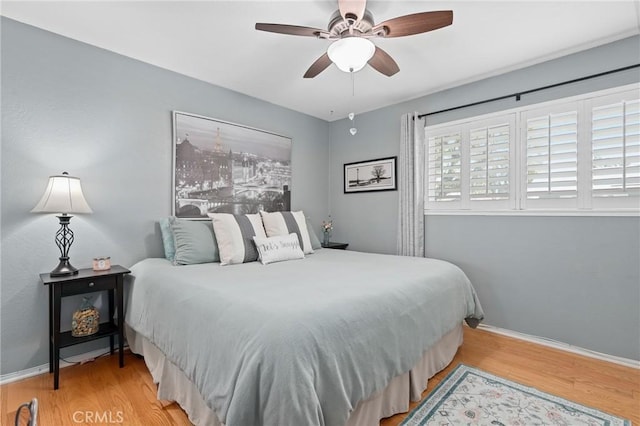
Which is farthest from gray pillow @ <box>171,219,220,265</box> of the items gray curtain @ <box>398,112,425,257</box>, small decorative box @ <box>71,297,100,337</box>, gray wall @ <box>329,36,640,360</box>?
gray wall @ <box>329,36,640,360</box>

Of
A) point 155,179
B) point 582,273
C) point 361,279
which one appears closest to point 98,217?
point 155,179

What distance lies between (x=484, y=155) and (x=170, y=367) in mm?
3192

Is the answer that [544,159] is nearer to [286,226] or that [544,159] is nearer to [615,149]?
[615,149]

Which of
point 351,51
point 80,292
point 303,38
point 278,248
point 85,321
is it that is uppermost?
point 303,38

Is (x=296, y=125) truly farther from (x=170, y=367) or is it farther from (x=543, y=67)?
(x=170, y=367)

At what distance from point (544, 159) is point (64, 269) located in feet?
12.9

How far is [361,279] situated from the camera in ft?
6.36

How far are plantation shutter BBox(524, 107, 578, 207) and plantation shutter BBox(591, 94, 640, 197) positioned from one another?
0.41 ft

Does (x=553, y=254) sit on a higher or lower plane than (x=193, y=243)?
lower

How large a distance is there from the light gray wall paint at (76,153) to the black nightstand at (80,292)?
0.20 m

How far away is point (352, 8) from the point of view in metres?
1.80

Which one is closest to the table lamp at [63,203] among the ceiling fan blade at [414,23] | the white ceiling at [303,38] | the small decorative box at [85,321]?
the small decorative box at [85,321]

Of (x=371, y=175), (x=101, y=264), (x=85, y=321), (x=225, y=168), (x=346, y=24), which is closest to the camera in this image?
(x=346, y=24)

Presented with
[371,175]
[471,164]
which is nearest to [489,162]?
[471,164]
